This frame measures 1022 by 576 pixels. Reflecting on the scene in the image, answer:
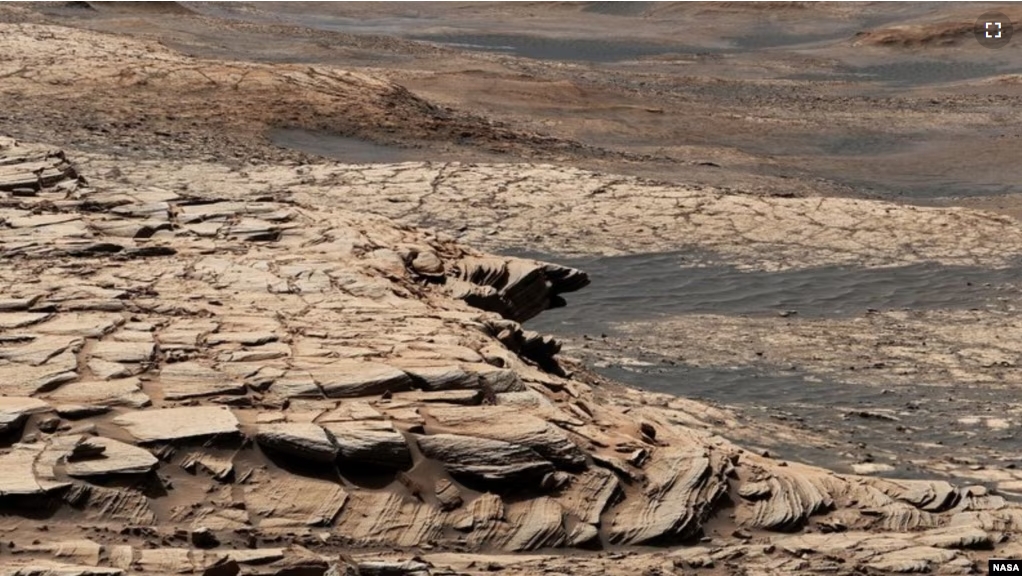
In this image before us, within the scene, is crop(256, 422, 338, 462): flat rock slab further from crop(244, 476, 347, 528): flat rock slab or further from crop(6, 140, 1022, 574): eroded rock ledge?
crop(244, 476, 347, 528): flat rock slab

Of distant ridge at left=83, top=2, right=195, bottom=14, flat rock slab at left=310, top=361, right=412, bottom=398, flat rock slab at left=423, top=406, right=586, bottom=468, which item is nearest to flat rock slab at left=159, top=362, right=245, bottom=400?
flat rock slab at left=310, top=361, right=412, bottom=398

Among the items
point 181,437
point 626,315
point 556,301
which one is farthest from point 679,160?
point 181,437

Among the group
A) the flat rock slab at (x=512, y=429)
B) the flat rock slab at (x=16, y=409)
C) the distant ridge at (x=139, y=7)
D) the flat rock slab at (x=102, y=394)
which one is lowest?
the distant ridge at (x=139, y=7)

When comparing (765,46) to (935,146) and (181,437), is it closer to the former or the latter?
(935,146)

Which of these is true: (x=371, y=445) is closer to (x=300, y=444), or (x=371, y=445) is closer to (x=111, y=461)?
(x=300, y=444)

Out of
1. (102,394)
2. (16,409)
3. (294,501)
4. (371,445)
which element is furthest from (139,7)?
(294,501)

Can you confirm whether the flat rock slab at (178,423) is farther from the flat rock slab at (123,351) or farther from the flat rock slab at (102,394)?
the flat rock slab at (123,351)

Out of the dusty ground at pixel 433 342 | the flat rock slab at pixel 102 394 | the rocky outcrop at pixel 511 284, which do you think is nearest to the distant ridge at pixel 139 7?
the dusty ground at pixel 433 342
